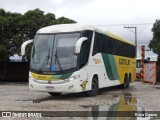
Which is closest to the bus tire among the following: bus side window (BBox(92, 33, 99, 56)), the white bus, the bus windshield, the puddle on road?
the white bus

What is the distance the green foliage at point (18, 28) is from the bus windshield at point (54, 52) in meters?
16.0

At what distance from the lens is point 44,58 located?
15531 millimetres

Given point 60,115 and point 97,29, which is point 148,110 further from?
point 97,29

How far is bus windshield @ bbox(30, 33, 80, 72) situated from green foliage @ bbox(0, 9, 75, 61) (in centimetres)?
1596

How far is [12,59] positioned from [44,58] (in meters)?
21.6

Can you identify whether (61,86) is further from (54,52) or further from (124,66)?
(124,66)

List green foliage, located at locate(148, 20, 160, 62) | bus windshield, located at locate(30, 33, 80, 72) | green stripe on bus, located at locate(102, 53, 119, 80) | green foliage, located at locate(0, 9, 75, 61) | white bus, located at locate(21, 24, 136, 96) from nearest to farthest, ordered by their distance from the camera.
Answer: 1. white bus, located at locate(21, 24, 136, 96)
2. bus windshield, located at locate(30, 33, 80, 72)
3. green stripe on bus, located at locate(102, 53, 119, 80)
4. green foliage, located at locate(0, 9, 75, 61)
5. green foliage, located at locate(148, 20, 160, 62)

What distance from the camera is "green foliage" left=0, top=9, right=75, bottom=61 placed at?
32156 mm

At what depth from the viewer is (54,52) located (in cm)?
1548

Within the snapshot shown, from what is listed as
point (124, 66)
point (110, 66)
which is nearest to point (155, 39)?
point (124, 66)

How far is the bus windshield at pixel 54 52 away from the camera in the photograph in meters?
15.2

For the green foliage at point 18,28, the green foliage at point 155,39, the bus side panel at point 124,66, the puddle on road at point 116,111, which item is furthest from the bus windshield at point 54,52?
the green foliage at point 155,39

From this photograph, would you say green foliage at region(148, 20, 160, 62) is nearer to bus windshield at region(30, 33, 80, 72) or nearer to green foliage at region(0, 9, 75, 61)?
green foliage at region(0, 9, 75, 61)

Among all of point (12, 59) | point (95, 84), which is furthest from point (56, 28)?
point (12, 59)
